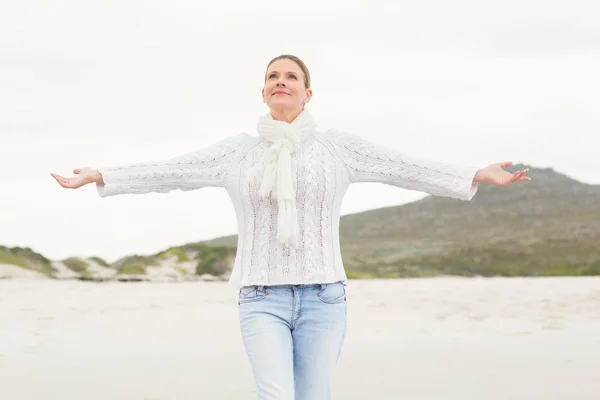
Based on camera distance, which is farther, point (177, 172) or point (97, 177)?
point (97, 177)

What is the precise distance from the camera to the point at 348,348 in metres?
7.46

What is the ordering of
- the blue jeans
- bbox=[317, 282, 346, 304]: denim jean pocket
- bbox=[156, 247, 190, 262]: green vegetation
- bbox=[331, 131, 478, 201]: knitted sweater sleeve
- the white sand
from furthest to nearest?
bbox=[156, 247, 190, 262]: green vegetation, the white sand, bbox=[331, 131, 478, 201]: knitted sweater sleeve, bbox=[317, 282, 346, 304]: denim jean pocket, the blue jeans

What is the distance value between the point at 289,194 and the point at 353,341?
4.79m

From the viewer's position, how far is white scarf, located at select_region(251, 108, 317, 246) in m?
3.27

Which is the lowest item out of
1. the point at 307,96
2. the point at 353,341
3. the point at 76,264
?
the point at 353,341

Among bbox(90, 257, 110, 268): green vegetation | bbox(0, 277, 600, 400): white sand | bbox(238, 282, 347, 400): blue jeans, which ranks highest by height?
bbox(90, 257, 110, 268): green vegetation

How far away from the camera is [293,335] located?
10.9ft

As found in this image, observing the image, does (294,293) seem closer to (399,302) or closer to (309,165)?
(309,165)

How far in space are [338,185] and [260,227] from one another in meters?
0.40

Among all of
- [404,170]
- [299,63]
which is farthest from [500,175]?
[299,63]

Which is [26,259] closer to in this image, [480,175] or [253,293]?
[253,293]

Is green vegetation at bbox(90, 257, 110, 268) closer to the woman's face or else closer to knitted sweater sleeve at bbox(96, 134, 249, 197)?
knitted sweater sleeve at bbox(96, 134, 249, 197)

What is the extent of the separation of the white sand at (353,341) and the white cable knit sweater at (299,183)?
8.17 feet

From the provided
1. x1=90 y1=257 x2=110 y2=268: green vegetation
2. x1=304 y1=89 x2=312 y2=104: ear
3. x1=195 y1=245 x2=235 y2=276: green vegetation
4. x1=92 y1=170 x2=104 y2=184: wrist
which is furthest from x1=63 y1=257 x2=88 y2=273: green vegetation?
x1=304 y1=89 x2=312 y2=104: ear
